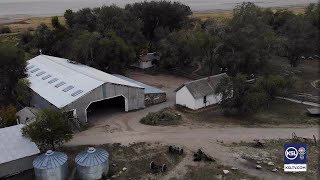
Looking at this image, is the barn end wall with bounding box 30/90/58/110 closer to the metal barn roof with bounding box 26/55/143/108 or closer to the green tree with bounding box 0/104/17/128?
the metal barn roof with bounding box 26/55/143/108

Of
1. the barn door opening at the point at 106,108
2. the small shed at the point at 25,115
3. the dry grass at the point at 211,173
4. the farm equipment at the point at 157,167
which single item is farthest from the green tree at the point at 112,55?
the dry grass at the point at 211,173

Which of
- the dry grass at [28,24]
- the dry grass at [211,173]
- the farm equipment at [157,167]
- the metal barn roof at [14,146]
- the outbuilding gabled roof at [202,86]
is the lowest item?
Result: the dry grass at [211,173]

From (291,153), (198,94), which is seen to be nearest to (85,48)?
(198,94)

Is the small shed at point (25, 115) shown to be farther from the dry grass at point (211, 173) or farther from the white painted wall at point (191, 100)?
the dry grass at point (211, 173)

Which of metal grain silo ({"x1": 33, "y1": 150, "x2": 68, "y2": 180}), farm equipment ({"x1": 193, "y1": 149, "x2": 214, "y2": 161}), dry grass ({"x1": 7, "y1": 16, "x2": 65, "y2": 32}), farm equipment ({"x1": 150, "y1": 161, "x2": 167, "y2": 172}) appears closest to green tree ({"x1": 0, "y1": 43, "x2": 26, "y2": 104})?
metal grain silo ({"x1": 33, "y1": 150, "x2": 68, "y2": 180})

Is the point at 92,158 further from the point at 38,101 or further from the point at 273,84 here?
the point at 273,84

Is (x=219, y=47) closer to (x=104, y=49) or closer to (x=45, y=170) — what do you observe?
(x=104, y=49)

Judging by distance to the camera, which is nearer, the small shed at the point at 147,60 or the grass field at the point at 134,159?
the grass field at the point at 134,159

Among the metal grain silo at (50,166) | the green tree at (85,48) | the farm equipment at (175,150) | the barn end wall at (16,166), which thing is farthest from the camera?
the green tree at (85,48)
